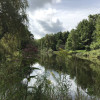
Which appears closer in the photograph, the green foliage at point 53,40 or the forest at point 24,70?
the forest at point 24,70

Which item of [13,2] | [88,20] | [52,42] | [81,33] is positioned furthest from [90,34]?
[13,2]

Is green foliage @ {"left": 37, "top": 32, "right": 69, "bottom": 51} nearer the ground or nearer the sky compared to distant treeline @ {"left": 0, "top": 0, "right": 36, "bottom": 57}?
nearer the sky

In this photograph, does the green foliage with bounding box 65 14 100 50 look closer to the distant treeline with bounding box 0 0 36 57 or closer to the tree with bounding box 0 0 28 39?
the distant treeline with bounding box 0 0 36 57

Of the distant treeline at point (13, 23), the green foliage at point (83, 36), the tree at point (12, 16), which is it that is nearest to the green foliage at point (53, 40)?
the green foliage at point (83, 36)

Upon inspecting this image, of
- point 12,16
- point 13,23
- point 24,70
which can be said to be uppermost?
point 12,16

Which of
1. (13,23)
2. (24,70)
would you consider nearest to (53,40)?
(13,23)

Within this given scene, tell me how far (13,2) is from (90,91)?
421 centimetres

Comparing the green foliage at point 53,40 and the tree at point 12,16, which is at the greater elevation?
the green foliage at point 53,40

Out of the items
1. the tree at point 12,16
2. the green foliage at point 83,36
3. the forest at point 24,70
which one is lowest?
the forest at point 24,70

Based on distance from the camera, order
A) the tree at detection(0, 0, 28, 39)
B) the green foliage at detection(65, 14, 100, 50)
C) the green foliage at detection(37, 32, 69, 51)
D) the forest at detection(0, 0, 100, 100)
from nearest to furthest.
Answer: the forest at detection(0, 0, 100, 100)
the tree at detection(0, 0, 28, 39)
the green foliage at detection(65, 14, 100, 50)
the green foliage at detection(37, 32, 69, 51)

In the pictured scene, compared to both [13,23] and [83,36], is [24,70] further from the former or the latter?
[83,36]

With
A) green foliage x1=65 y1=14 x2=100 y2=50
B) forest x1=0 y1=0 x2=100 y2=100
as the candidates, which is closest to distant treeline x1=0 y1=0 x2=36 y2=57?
forest x1=0 y1=0 x2=100 y2=100

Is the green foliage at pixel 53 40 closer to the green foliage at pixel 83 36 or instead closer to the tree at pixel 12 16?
the green foliage at pixel 83 36

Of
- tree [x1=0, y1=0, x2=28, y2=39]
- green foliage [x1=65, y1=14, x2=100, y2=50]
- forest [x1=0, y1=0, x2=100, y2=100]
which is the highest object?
green foliage [x1=65, y1=14, x2=100, y2=50]
